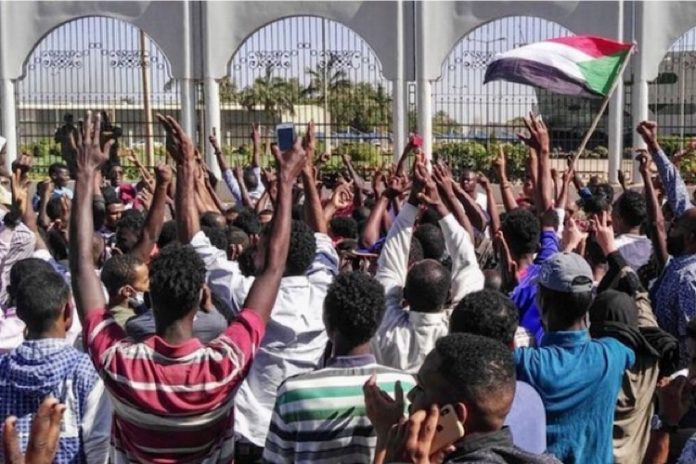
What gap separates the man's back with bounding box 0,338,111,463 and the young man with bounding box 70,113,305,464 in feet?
0.81

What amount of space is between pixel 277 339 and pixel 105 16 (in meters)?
16.0

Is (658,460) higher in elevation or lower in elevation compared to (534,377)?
lower

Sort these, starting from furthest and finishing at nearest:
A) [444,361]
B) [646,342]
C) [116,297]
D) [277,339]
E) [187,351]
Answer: [116,297] < [277,339] < [646,342] < [187,351] < [444,361]

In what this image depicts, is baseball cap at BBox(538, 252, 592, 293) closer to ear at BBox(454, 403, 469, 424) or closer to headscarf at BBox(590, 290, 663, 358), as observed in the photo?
headscarf at BBox(590, 290, 663, 358)

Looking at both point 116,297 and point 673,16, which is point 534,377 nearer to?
point 116,297

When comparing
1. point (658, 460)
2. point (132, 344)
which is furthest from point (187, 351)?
point (658, 460)

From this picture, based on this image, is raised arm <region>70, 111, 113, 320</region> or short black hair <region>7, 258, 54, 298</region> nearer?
raised arm <region>70, 111, 113, 320</region>

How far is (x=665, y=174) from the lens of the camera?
639cm

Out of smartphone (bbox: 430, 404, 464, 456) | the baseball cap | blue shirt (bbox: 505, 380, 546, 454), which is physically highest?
the baseball cap

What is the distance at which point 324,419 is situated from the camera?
3.51 meters

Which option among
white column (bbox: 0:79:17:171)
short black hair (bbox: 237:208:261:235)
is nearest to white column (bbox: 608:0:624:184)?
white column (bbox: 0:79:17:171)

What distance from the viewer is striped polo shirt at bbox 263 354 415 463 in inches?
138

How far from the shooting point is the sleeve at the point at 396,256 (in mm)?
5254

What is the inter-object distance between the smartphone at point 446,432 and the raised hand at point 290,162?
138cm
